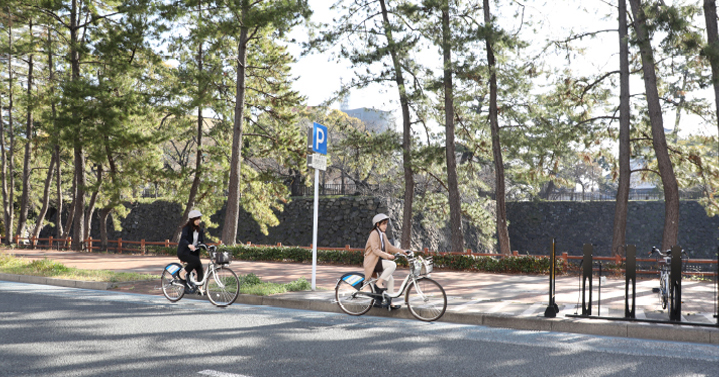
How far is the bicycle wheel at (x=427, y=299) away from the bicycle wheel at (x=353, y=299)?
69 cm

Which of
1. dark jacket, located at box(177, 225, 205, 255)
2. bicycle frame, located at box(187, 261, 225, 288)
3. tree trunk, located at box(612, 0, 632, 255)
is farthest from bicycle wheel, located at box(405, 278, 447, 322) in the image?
tree trunk, located at box(612, 0, 632, 255)

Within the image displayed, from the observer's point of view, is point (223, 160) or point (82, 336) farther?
point (223, 160)

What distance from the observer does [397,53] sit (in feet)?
64.6

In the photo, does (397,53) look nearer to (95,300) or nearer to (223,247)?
(223,247)

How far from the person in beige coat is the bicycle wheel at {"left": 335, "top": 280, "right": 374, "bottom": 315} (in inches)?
8.2

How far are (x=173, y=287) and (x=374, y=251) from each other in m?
4.02

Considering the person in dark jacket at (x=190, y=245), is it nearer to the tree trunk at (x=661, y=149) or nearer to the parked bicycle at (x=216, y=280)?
the parked bicycle at (x=216, y=280)

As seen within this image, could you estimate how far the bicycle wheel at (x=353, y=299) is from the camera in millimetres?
8195

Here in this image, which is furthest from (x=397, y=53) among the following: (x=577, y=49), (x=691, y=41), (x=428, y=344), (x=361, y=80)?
(x=428, y=344)

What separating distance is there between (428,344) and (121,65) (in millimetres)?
22829

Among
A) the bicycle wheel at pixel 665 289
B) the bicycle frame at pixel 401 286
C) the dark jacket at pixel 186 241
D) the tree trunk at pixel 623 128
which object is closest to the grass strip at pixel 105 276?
the dark jacket at pixel 186 241

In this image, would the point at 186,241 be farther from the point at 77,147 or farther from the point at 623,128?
the point at 77,147

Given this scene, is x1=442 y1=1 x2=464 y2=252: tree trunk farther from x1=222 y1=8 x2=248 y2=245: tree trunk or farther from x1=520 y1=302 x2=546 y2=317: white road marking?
x1=520 y1=302 x2=546 y2=317: white road marking

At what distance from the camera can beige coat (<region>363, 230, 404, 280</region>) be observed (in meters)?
7.85
